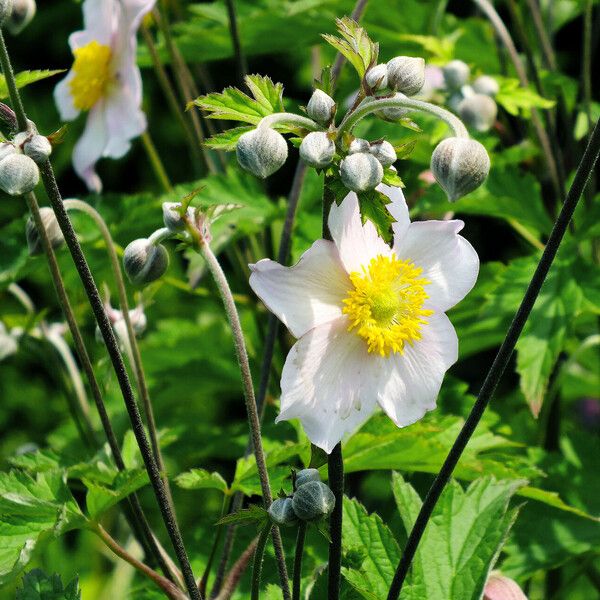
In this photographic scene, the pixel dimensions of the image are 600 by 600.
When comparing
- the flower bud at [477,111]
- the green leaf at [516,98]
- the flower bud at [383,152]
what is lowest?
the flower bud at [477,111]

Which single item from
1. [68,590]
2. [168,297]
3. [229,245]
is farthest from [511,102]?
[168,297]

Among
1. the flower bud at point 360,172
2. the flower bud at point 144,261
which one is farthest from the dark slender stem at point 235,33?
the flower bud at point 360,172

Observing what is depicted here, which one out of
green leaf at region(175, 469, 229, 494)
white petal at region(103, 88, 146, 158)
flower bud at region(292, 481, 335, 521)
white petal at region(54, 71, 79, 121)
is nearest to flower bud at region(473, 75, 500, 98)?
white petal at region(103, 88, 146, 158)

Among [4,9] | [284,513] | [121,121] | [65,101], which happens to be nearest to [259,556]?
[284,513]

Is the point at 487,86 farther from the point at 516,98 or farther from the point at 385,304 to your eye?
the point at 385,304

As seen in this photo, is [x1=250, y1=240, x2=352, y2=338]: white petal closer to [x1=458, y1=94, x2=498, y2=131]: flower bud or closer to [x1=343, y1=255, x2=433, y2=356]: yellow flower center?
[x1=343, y1=255, x2=433, y2=356]: yellow flower center

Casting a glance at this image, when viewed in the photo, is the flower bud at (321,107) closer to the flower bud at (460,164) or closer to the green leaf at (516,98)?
the flower bud at (460,164)
